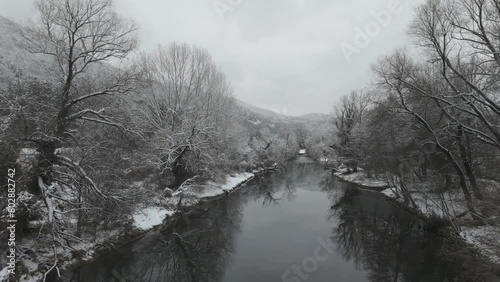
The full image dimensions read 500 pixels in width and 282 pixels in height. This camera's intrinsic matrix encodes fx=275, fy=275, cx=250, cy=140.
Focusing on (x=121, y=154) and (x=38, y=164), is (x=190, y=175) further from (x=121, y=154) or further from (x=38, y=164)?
(x=38, y=164)

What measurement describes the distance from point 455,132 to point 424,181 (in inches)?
174

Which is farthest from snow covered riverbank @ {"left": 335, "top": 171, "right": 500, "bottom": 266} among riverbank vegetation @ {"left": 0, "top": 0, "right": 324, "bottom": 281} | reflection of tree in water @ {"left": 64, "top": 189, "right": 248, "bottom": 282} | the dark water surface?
riverbank vegetation @ {"left": 0, "top": 0, "right": 324, "bottom": 281}

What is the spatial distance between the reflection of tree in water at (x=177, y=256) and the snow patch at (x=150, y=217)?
79cm

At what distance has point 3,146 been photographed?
9875 millimetres

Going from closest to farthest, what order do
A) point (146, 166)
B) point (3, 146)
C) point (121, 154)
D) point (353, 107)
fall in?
1. point (3, 146)
2. point (121, 154)
3. point (146, 166)
4. point (353, 107)

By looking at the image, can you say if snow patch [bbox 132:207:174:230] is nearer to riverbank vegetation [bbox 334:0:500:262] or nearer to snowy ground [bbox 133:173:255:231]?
snowy ground [bbox 133:173:255:231]

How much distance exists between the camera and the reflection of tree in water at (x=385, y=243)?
1212cm

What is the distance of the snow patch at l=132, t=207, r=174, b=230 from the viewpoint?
1690cm

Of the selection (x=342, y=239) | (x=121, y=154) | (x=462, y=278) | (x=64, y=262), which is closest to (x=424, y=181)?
(x=342, y=239)

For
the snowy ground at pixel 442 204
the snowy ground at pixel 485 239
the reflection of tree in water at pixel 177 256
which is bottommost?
the reflection of tree in water at pixel 177 256

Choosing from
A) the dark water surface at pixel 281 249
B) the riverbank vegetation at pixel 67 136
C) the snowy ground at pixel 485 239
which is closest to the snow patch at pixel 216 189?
the dark water surface at pixel 281 249

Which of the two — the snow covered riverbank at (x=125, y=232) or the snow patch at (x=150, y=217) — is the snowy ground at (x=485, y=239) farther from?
the snow patch at (x=150, y=217)

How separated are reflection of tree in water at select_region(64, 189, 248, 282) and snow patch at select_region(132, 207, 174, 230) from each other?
0.79 metres

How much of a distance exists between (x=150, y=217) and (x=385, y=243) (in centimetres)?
1459
